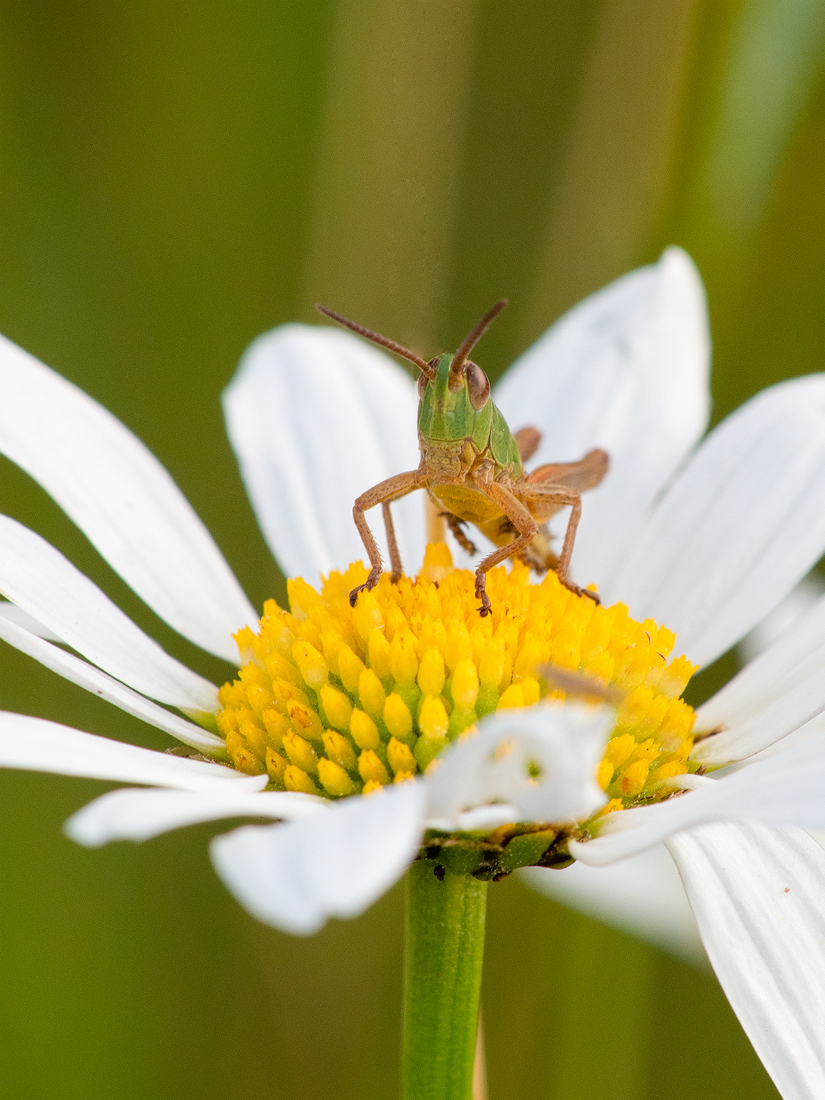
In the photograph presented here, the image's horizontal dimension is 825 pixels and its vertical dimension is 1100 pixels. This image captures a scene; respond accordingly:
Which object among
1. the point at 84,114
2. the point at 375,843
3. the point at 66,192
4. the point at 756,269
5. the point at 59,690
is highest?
the point at 84,114

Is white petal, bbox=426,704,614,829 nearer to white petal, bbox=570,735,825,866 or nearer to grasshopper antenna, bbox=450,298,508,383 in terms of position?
white petal, bbox=570,735,825,866

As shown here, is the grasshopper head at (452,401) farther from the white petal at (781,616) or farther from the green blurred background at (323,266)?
the white petal at (781,616)

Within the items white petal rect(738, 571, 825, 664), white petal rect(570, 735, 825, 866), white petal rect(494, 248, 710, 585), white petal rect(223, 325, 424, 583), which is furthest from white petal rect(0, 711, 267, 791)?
white petal rect(738, 571, 825, 664)

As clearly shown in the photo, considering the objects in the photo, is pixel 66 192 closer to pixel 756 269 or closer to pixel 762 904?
pixel 756 269

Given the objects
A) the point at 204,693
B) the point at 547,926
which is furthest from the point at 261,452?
the point at 547,926

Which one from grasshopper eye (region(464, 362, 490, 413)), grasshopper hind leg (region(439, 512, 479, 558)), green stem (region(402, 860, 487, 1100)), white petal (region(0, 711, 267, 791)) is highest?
grasshopper eye (region(464, 362, 490, 413))

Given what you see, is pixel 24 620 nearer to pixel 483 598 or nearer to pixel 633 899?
pixel 483 598

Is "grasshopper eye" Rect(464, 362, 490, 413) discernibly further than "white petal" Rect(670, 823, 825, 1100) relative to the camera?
Yes
